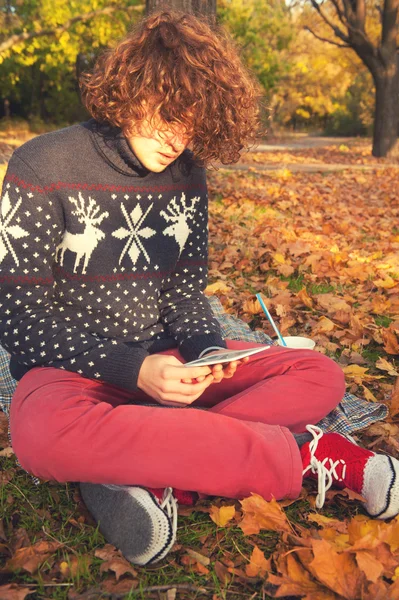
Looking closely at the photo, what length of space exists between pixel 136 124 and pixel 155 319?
76 cm

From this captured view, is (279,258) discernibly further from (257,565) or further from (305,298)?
(257,565)

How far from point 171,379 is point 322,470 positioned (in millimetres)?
549

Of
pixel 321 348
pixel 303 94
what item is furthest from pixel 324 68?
pixel 321 348

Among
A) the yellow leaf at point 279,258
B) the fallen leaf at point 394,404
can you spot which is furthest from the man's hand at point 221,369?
the yellow leaf at point 279,258

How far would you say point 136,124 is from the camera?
6.48ft

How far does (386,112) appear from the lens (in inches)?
542

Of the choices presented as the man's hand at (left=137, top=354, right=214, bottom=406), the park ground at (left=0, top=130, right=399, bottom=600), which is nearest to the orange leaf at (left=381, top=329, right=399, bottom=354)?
the park ground at (left=0, top=130, right=399, bottom=600)

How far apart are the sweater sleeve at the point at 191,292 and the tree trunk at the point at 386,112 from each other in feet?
41.3

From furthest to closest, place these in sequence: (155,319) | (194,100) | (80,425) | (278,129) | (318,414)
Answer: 1. (278,129)
2. (155,319)
3. (318,414)
4. (194,100)
5. (80,425)

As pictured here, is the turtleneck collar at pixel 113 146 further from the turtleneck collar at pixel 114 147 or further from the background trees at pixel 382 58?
the background trees at pixel 382 58

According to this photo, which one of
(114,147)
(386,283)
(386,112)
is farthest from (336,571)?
(386,112)

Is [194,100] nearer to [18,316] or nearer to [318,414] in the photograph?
[18,316]

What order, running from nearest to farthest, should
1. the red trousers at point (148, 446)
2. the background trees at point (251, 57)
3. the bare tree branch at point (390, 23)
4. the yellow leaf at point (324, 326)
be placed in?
the red trousers at point (148, 446) → the yellow leaf at point (324, 326) → the bare tree branch at point (390, 23) → the background trees at point (251, 57)

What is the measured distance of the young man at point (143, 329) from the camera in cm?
164
